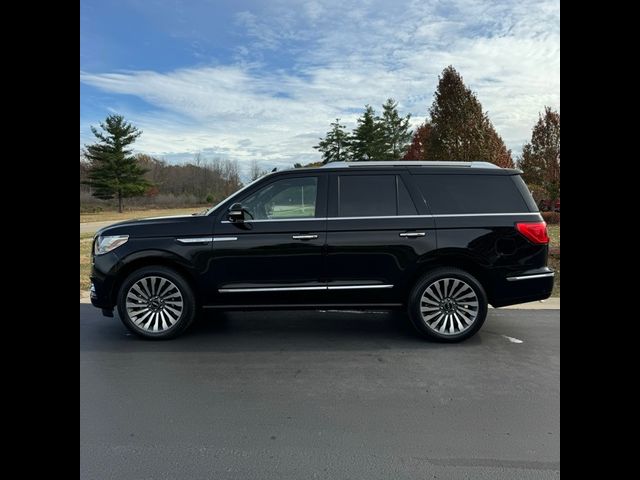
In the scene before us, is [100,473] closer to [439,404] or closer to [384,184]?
[439,404]

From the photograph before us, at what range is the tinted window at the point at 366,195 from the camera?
16.7ft

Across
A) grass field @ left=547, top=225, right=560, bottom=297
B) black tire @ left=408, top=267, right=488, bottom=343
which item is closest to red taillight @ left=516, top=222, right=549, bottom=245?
black tire @ left=408, top=267, right=488, bottom=343

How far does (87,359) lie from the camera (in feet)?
14.9

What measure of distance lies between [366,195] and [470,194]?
1181 mm

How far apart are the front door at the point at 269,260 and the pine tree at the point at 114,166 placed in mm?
42418

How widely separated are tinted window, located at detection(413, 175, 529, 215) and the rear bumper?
73cm

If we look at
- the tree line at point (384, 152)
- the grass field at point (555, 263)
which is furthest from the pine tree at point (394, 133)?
the grass field at point (555, 263)

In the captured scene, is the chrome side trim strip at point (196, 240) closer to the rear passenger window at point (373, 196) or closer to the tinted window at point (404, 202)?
the rear passenger window at point (373, 196)

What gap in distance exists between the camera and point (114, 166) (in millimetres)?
44156
